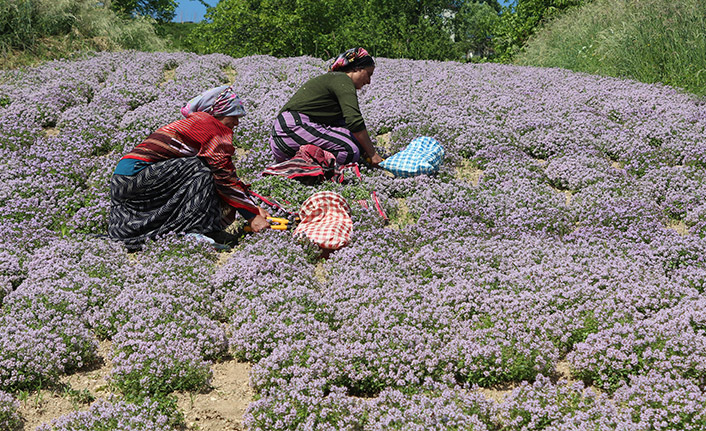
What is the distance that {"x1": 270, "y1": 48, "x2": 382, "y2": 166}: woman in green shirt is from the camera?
813 cm

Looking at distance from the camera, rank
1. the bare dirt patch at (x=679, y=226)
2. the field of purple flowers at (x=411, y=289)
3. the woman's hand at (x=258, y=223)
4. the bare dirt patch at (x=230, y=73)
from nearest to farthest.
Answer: the field of purple flowers at (x=411, y=289) < the woman's hand at (x=258, y=223) < the bare dirt patch at (x=679, y=226) < the bare dirt patch at (x=230, y=73)

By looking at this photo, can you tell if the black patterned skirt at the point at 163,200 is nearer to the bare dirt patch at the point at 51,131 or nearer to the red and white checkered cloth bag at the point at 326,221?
the red and white checkered cloth bag at the point at 326,221

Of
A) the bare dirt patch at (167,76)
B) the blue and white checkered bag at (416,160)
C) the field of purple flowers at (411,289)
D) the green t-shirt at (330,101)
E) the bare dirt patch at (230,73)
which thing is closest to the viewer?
the field of purple flowers at (411,289)

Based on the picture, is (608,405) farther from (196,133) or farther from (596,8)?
(596,8)

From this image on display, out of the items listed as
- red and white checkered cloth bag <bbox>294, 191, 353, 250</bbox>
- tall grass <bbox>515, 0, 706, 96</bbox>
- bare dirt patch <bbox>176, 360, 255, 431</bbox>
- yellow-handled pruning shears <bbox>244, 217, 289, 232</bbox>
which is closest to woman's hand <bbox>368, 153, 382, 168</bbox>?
red and white checkered cloth bag <bbox>294, 191, 353, 250</bbox>

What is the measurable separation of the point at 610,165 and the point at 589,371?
16.9 ft

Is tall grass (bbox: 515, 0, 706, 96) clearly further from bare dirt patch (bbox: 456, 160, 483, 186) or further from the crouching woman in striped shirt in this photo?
the crouching woman in striped shirt

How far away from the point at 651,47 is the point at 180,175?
37.1 ft

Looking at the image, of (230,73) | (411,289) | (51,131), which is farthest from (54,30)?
(411,289)

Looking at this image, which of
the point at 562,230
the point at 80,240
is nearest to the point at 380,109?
the point at 562,230

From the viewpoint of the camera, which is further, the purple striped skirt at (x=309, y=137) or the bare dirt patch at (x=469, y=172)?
the bare dirt patch at (x=469, y=172)

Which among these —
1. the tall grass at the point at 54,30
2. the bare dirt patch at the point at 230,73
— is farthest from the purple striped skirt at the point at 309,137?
the tall grass at the point at 54,30

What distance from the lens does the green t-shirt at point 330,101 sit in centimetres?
793

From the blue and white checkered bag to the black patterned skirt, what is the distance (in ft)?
8.40
